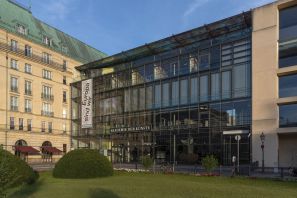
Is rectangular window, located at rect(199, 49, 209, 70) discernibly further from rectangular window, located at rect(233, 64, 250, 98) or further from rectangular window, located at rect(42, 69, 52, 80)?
rectangular window, located at rect(42, 69, 52, 80)

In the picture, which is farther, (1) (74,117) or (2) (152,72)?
(1) (74,117)

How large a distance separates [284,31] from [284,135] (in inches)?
397

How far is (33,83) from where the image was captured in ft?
196

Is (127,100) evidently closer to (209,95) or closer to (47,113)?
(209,95)

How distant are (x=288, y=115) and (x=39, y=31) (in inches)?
1826

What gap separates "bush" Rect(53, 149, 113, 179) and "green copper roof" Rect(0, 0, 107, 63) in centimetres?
3577

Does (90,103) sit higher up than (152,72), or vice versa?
(152,72)

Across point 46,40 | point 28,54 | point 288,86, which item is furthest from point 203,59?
point 46,40

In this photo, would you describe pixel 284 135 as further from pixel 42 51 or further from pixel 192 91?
pixel 42 51

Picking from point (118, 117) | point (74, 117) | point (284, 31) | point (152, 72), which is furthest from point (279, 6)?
point (74, 117)

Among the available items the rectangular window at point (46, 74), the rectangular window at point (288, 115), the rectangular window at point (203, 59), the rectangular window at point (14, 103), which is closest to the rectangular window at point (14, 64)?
the rectangular window at point (14, 103)

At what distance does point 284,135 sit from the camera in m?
34.6

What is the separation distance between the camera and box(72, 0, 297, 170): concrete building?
34.2 meters

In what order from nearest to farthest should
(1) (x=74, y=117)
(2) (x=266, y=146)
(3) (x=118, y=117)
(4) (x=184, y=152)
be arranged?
(2) (x=266, y=146) → (4) (x=184, y=152) → (3) (x=118, y=117) → (1) (x=74, y=117)
